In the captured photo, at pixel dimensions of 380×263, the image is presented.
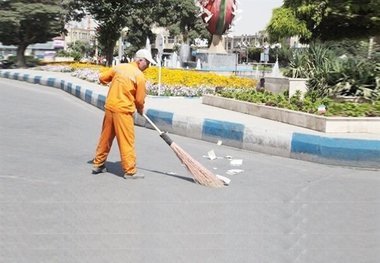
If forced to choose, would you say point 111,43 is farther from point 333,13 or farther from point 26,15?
point 333,13

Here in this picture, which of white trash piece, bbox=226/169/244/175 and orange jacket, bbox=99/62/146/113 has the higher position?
orange jacket, bbox=99/62/146/113

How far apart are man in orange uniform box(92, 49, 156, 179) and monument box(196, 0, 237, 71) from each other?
24227mm

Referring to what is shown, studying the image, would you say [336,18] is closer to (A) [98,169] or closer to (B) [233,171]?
(B) [233,171]

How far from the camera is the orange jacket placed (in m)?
6.63

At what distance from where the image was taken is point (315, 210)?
559 cm

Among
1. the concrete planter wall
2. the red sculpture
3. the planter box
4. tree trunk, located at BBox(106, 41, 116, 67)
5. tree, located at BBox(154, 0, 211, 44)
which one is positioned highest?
tree, located at BBox(154, 0, 211, 44)

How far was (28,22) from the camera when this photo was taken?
115ft

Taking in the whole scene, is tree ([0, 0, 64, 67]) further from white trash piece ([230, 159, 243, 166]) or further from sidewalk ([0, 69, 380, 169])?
white trash piece ([230, 159, 243, 166])

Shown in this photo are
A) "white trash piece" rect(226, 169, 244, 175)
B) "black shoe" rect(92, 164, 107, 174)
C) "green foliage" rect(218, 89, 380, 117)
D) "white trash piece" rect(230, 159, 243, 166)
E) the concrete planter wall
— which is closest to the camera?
"black shoe" rect(92, 164, 107, 174)

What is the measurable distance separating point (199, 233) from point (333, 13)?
43.3ft

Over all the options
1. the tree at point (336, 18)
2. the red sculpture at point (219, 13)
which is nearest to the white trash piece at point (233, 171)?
the tree at point (336, 18)

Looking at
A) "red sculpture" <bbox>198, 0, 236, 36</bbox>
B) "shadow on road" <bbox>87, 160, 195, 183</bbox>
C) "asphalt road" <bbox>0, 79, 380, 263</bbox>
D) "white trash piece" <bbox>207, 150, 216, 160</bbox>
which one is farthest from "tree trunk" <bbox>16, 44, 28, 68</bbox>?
"shadow on road" <bbox>87, 160, 195, 183</bbox>

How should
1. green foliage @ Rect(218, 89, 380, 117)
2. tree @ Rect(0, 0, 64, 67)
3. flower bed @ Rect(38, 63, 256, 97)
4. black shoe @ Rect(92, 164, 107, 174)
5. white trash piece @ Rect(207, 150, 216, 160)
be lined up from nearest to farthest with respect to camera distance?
black shoe @ Rect(92, 164, 107, 174)
white trash piece @ Rect(207, 150, 216, 160)
green foliage @ Rect(218, 89, 380, 117)
flower bed @ Rect(38, 63, 256, 97)
tree @ Rect(0, 0, 64, 67)

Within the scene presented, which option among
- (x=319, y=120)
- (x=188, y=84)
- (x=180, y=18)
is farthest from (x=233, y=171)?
(x=180, y=18)
